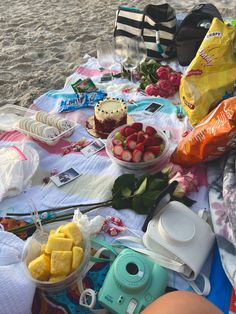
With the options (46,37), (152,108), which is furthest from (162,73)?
(46,37)

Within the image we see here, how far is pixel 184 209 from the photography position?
3.84ft

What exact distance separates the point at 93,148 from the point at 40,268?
0.68 m

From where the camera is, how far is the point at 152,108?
1799mm

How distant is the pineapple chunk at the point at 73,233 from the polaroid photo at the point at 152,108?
84 centimetres

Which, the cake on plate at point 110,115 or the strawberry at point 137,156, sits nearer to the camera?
the strawberry at point 137,156

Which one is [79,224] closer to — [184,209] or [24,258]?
[24,258]

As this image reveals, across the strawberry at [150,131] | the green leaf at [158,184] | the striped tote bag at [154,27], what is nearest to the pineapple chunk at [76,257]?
the green leaf at [158,184]

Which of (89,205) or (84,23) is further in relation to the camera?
(84,23)

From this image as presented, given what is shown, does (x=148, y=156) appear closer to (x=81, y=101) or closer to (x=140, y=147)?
(x=140, y=147)

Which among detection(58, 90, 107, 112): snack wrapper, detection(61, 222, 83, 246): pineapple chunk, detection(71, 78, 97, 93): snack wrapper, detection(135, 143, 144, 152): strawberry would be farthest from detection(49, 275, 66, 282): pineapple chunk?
detection(71, 78, 97, 93): snack wrapper

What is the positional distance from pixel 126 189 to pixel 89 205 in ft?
0.49

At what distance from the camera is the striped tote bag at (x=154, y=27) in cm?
206

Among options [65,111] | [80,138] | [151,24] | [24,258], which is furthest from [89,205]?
[151,24]

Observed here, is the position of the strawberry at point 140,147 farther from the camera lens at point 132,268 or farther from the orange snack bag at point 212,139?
the camera lens at point 132,268
